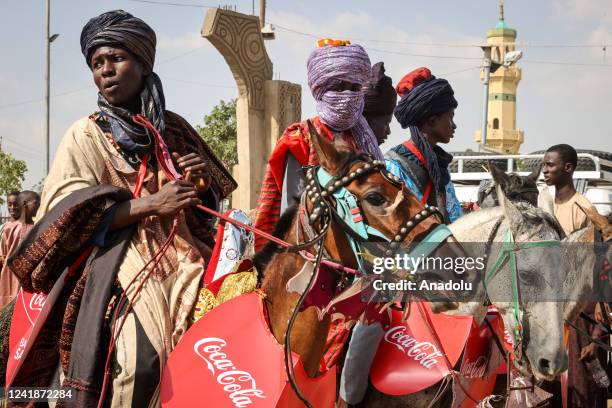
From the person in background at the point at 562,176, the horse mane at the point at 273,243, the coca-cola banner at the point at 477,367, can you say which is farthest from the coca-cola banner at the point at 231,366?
the person in background at the point at 562,176

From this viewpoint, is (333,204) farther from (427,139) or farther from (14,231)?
(14,231)

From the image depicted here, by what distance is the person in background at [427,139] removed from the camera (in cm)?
564

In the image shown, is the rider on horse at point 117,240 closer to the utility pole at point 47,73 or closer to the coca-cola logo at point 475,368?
the coca-cola logo at point 475,368

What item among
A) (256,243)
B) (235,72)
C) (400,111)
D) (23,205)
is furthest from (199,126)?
(256,243)

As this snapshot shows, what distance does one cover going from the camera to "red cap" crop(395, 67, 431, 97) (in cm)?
612

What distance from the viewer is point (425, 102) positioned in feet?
19.2

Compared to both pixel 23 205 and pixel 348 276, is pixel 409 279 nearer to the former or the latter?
pixel 348 276

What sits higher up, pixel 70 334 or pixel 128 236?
pixel 128 236

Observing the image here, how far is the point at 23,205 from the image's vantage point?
1084cm

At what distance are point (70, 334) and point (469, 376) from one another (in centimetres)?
246

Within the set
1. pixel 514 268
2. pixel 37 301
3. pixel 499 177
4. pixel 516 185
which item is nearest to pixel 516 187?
pixel 516 185

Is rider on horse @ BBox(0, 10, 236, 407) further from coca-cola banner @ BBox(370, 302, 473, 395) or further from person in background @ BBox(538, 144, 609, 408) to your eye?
person in background @ BBox(538, 144, 609, 408)

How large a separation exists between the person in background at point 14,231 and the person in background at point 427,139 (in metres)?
6.13

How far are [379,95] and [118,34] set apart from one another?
2.55 metres
